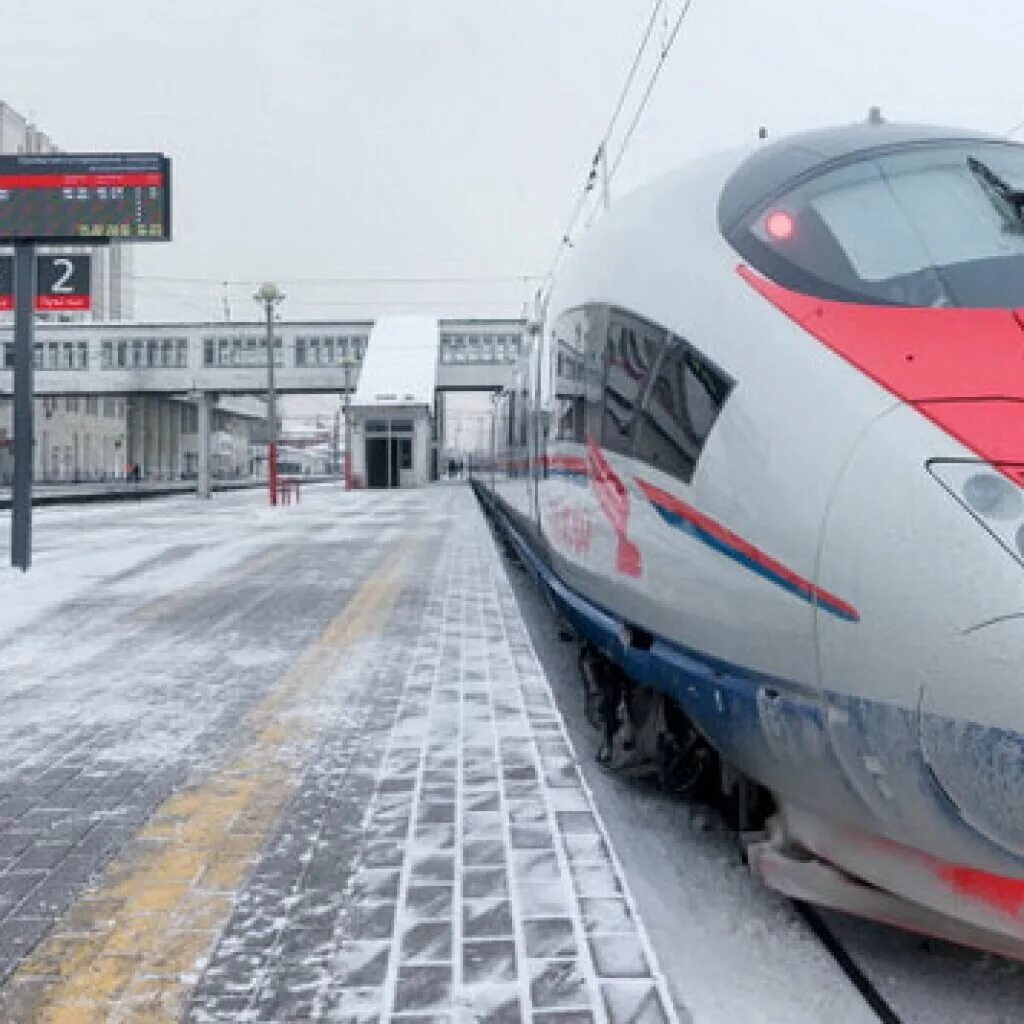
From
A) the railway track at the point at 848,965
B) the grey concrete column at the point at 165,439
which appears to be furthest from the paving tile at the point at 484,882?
the grey concrete column at the point at 165,439

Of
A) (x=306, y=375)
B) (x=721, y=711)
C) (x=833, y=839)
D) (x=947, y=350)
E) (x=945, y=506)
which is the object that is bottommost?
(x=833, y=839)

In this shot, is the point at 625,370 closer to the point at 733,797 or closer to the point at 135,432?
the point at 733,797

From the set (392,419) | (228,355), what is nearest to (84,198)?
(392,419)

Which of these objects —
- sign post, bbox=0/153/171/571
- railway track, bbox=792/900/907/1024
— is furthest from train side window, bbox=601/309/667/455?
sign post, bbox=0/153/171/571

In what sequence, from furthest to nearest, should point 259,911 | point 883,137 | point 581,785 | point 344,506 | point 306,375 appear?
point 306,375 < point 344,506 < point 581,785 < point 883,137 < point 259,911

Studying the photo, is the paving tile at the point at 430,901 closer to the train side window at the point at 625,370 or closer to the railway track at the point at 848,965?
the railway track at the point at 848,965

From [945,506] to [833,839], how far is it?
89 centimetres

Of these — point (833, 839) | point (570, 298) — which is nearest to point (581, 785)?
point (833, 839)

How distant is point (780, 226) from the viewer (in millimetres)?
3178

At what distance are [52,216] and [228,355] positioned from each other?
1853 inches

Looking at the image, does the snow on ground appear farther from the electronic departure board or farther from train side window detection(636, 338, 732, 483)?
the electronic departure board

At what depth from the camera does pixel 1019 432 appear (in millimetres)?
2279

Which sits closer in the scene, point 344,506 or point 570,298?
point 570,298

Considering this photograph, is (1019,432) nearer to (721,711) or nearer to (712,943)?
(721,711)
